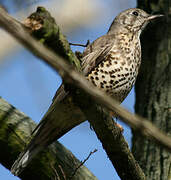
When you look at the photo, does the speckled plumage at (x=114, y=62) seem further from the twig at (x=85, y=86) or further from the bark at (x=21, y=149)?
the twig at (x=85, y=86)

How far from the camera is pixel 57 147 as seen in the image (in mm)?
4059

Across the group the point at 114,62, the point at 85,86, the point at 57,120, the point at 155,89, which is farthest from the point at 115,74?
the point at 85,86

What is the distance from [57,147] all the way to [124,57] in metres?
1.22

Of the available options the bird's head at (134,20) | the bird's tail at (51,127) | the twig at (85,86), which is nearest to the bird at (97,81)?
the bird's tail at (51,127)

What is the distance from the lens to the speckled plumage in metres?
4.10

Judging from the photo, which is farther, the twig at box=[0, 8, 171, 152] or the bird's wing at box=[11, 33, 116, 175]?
the bird's wing at box=[11, 33, 116, 175]

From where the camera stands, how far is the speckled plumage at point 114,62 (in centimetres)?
410

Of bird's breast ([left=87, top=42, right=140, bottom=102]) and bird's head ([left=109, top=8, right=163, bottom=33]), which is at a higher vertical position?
bird's head ([left=109, top=8, right=163, bottom=33])

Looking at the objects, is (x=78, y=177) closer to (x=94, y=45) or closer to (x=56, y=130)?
(x=56, y=130)

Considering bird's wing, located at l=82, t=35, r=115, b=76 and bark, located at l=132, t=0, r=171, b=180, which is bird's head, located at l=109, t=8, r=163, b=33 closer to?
bark, located at l=132, t=0, r=171, b=180

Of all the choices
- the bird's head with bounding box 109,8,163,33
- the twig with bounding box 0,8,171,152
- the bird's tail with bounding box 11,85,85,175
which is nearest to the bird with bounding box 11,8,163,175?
the bird's tail with bounding box 11,85,85,175

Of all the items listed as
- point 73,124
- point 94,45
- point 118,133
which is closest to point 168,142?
point 118,133

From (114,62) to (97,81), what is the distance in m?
0.34

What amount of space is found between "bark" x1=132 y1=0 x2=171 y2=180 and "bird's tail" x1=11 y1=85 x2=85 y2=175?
841 mm
